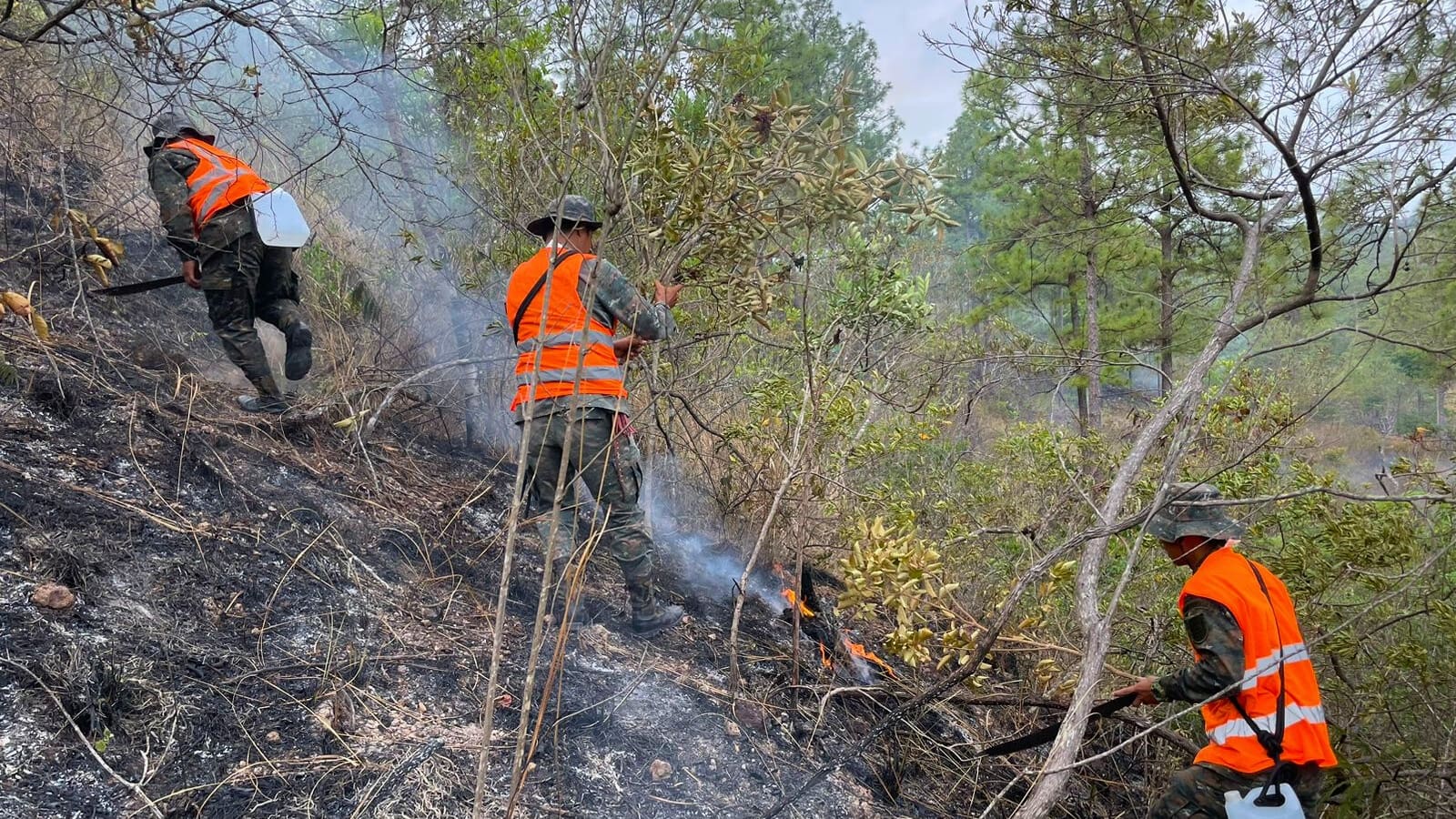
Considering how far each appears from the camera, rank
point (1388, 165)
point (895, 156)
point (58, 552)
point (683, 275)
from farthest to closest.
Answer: point (683, 275) < point (1388, 165) < point (895, 156) < point (58, 552)

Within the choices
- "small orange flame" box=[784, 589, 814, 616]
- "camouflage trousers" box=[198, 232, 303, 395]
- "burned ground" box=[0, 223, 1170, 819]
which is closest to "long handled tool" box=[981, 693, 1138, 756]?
"burned ground" box=[0, 223, 1170, 819]

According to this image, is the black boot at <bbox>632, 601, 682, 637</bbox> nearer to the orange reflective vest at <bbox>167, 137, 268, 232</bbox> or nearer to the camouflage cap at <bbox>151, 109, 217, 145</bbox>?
the orange reflective vest at <bbox>167, 137, 268, 232</bbox>

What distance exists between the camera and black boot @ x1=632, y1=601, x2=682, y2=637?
12.4ft

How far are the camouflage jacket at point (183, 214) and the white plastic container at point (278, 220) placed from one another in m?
0.09

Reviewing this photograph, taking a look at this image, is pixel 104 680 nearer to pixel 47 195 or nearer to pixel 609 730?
pixel 609 730

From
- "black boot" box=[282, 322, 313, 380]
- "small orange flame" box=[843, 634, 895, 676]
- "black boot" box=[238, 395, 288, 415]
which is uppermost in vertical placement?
"black boot" box=[282, 322, 313, 380]

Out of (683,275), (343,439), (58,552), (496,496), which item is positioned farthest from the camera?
(496,496)

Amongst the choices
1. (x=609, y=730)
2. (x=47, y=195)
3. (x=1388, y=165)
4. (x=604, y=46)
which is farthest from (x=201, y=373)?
(x=1388, y=165)

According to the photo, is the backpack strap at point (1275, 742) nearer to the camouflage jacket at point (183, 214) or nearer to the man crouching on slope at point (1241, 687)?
the man crouching on slope at point (1241, 687)

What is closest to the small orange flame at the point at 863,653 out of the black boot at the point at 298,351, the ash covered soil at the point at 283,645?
the ash covered soil at the point at 283,645

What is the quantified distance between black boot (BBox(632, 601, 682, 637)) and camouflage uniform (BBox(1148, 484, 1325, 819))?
2015mm

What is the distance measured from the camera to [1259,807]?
283cm

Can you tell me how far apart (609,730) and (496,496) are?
2.04 meters

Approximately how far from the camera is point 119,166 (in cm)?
577
